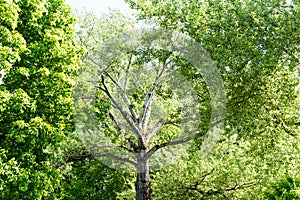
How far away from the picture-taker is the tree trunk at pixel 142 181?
16.6 meters

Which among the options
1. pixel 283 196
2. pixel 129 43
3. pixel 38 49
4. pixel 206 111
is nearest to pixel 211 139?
pixel 206 111

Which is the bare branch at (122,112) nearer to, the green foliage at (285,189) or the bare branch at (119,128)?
the bare branch at (119,128)

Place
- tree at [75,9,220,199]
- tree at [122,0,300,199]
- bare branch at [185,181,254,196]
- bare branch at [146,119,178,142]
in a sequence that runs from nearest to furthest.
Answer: tree at [122,0,300,199] < bare branch at [185,181,254,196] < tree at [75,9,220,199] < bare branch at [146,119,178,142]

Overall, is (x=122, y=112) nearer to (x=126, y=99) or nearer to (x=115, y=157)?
(x=126, y=99)

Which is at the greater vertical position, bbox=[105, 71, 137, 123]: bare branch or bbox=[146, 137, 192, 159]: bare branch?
bbox=[105, 71, 137, 123]: bare branch

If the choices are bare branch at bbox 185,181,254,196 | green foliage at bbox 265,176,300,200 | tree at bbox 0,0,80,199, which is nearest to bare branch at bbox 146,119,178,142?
bare branch at bbox 185,181,254,196

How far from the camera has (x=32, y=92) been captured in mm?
14117

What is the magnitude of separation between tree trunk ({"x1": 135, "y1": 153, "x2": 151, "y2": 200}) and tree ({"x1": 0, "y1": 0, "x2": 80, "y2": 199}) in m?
3.43

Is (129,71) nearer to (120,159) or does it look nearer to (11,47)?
(120,159)

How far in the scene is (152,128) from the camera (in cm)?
1884

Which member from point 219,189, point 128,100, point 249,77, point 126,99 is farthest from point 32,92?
point 219,189

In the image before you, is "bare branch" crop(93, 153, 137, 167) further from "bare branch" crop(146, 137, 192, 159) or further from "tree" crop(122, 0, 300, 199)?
"tree" crop(122, 0, 300, 199)

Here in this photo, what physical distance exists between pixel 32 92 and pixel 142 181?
5.63m

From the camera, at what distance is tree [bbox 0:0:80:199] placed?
42.7 feet
